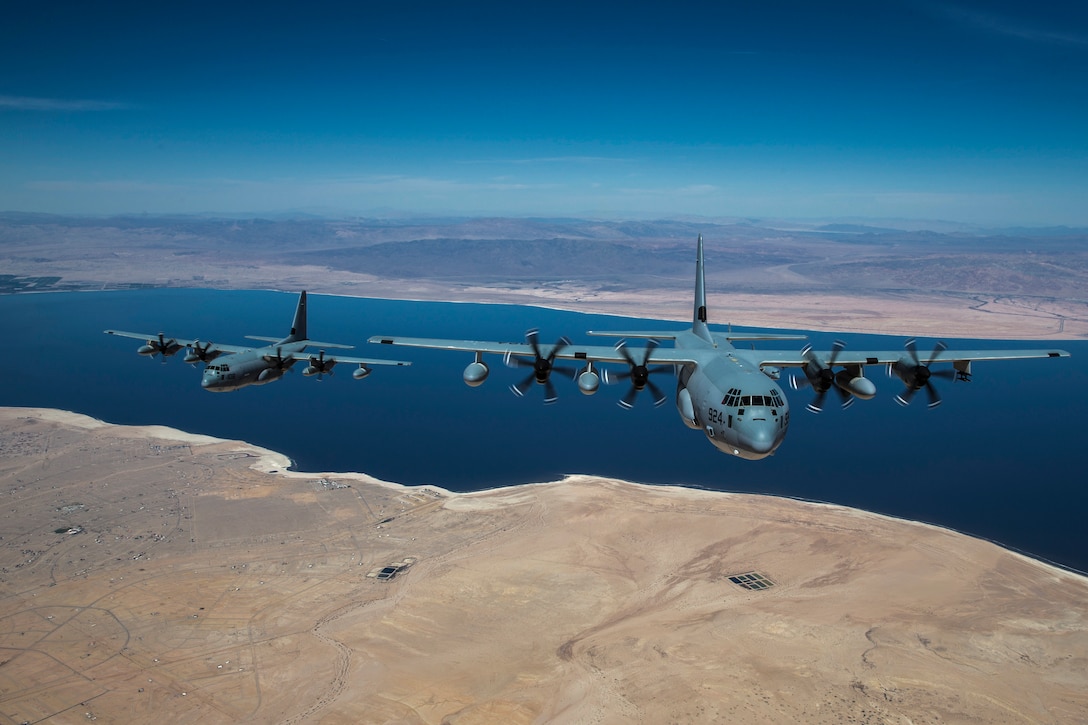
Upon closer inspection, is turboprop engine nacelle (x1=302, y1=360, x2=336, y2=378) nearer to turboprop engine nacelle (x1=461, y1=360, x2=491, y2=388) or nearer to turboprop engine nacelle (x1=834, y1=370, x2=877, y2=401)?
turboprop engine nacelle (x1=461, y1=360, x2=491, y2=388)

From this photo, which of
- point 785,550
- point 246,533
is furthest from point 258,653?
point 785,550

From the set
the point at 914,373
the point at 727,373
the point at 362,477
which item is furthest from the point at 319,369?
the point at 914,373

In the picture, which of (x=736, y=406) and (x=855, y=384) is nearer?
(x=736, y=406)

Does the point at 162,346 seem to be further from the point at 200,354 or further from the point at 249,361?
the point at 249,361

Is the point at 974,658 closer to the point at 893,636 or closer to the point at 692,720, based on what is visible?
the point at 893,636

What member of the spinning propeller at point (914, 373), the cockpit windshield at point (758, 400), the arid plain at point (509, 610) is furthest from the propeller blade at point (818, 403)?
the arid plain at point (509, 610)

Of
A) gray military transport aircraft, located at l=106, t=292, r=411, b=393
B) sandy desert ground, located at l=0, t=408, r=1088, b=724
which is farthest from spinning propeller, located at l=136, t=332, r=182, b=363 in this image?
sandy desert ground, located at l=0, t=408, r=1088, b=724
